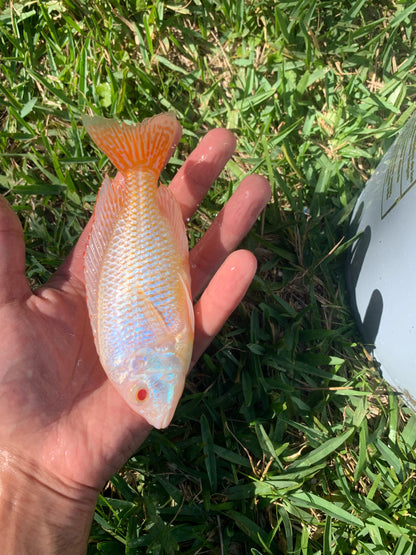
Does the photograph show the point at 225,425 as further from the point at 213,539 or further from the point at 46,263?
the point at 46,263

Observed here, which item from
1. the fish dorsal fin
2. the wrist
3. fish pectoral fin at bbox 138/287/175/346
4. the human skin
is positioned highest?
the fish dorsal fin

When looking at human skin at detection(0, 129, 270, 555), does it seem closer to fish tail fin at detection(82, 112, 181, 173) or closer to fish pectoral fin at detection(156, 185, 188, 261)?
fish pectoral fin at detection(156, 185, 188, 261)

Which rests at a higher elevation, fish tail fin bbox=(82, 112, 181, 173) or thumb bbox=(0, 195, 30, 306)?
fish tail fin bbox=(82, 112, 181, 173)

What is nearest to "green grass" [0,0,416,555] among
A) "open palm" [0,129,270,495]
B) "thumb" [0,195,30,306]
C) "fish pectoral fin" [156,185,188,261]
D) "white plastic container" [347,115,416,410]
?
"white plastic container" [347,115,416,410]

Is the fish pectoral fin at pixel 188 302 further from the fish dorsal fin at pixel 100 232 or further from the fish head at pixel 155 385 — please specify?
the fish dorsal fin at pixel 100 232

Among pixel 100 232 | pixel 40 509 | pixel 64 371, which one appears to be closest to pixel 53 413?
pixel 64 371

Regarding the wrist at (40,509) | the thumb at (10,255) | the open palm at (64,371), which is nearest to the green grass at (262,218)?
the wrist at (40,509)

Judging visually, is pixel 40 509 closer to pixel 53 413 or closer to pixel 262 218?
pixel 53 413
